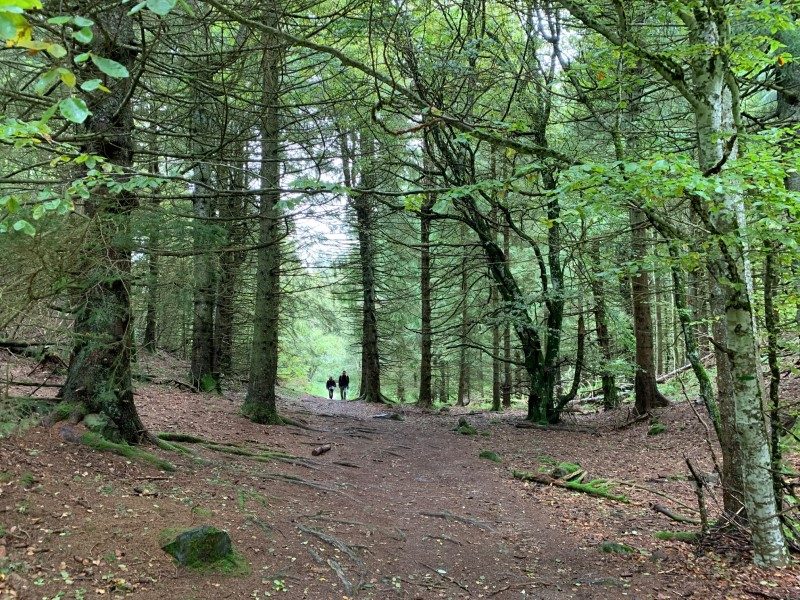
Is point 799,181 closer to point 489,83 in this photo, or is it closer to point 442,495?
point 489,83

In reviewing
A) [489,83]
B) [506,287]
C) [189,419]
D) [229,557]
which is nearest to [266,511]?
[229,557]

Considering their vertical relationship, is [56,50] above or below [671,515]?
above

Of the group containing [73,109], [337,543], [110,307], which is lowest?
[337,543]

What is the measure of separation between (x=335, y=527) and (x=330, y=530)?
0.37 ft

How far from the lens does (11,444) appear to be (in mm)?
4648

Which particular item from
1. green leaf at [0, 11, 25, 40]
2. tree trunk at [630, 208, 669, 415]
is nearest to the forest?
green leaf at [0, 11, 25, 40]

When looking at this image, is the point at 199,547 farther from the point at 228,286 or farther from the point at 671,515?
the point at 228,286

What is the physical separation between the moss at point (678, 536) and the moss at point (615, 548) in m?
0.50

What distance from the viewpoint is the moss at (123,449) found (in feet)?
17.4

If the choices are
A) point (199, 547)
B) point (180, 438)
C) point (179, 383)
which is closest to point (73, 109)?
point (199, 547)

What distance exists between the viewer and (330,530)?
205 inches

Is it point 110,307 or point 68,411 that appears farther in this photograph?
point 68,411

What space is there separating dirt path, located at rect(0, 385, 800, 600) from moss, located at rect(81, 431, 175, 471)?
12cm

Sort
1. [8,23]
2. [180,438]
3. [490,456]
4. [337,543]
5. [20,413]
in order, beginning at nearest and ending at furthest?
[8,23] → [20,413] → [337,543] → [180,438] → [490,456]
